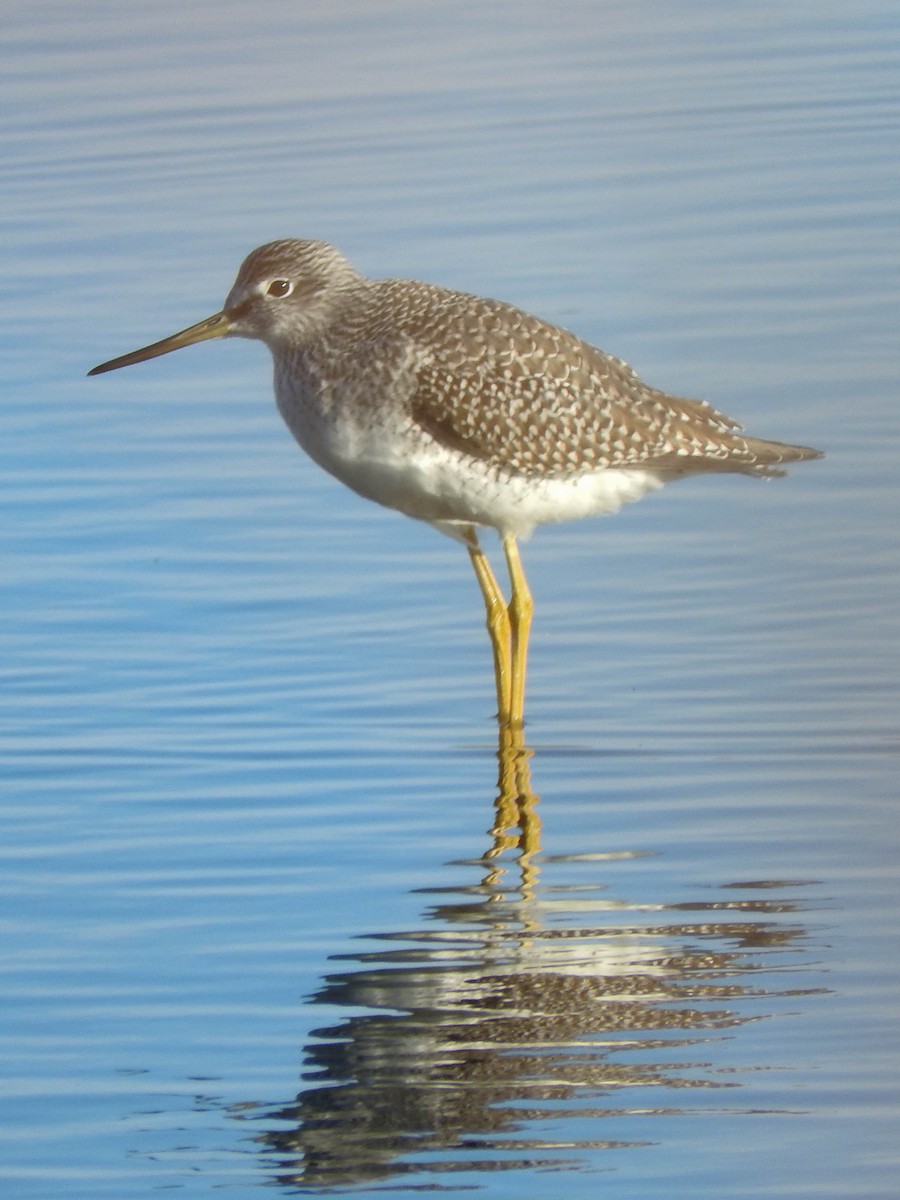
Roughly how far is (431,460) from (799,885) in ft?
8.78

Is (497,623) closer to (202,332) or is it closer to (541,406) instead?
(541,406)

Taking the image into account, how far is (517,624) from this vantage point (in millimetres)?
9664

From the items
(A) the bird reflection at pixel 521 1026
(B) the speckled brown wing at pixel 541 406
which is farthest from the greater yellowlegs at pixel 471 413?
(A) the bird reflection at pixel 521 1026

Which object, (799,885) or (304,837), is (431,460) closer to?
(304,837)

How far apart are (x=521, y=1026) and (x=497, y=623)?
3.37 meters

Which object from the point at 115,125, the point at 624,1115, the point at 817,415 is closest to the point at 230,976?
the point at 624,1115

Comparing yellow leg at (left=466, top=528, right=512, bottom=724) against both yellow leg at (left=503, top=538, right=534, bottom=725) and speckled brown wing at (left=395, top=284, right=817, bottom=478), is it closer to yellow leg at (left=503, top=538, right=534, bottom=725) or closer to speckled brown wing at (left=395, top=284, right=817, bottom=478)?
yellow leg at (left=503, top=538, right=534, bottom=725)

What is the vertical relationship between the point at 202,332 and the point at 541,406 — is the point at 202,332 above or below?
above

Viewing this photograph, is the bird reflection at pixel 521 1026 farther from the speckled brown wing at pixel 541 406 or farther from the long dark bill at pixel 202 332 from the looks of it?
the long dark bill at pixel 202 332

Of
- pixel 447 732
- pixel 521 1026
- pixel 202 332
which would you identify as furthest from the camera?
pixel 202 332

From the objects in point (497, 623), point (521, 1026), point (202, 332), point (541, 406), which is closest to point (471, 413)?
point (541, 406)

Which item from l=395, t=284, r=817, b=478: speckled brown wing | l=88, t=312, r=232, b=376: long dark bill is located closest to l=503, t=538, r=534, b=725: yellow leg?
l=395, t=284, r=817, b=478: speckled brown wing

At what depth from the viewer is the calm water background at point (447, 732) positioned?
601cm

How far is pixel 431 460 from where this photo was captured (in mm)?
9383
